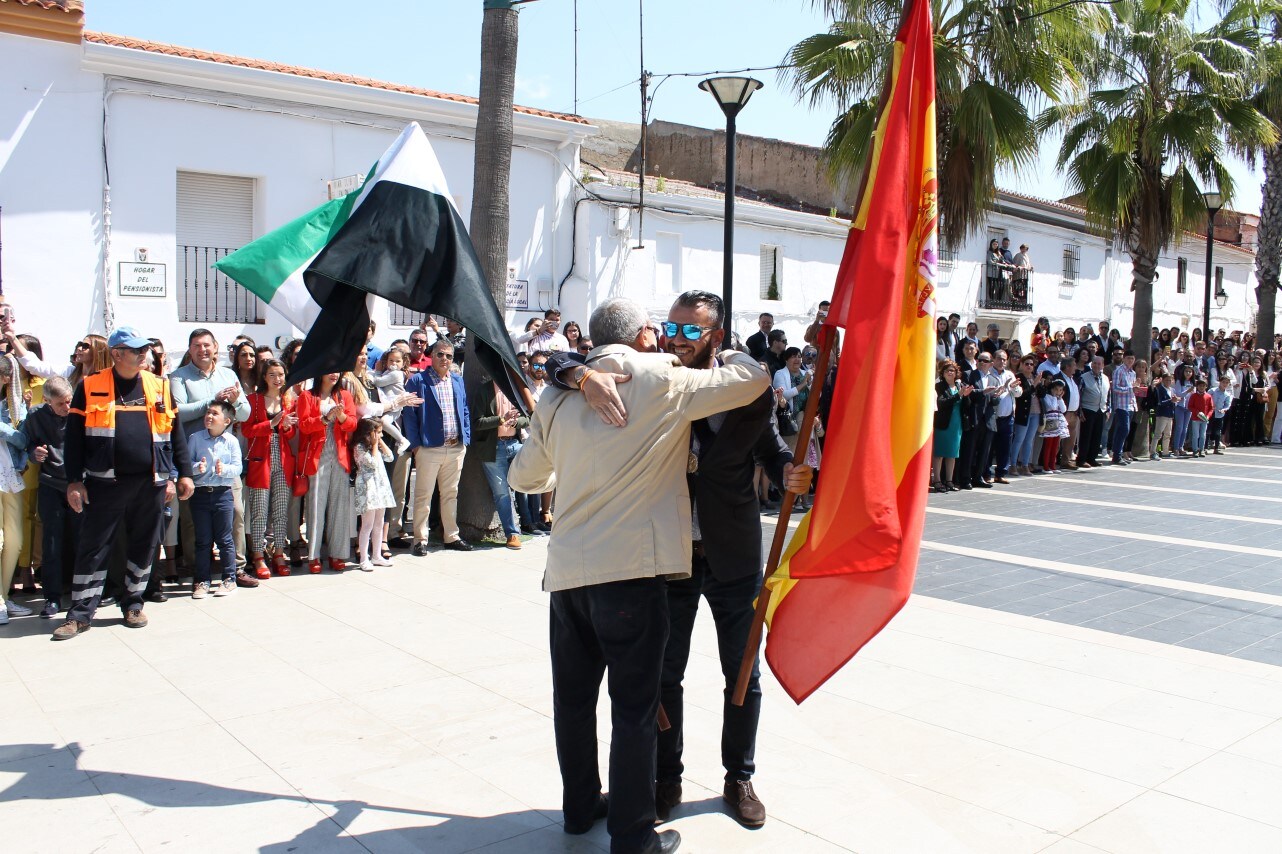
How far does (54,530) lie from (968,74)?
522 inches

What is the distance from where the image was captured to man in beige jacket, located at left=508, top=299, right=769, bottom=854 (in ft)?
11.5

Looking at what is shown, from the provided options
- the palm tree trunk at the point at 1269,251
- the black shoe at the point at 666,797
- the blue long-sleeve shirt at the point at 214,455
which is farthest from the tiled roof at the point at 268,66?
the palm tree trunk at the point at 1269,251

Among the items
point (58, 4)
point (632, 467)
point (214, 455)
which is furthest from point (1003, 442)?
point (58, 4)

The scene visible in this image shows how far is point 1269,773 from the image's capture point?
446 cm

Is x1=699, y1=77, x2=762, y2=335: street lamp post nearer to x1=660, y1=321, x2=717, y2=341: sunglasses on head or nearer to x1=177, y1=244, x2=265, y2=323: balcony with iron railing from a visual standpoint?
x1=660, y1=321, x2=717, y2=341: sunglasses on head

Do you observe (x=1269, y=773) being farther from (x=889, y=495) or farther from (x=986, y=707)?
(x=889, y=495)

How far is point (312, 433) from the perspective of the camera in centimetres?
844

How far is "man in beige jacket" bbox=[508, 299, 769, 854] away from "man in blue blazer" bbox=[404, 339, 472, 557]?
18.8 ft

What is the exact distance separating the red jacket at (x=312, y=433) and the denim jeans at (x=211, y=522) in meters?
0.81

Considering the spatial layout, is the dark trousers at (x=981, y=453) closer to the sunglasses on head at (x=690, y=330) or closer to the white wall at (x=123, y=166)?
the white wall at (x=123, y=166)

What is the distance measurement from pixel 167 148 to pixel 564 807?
44.2 feet

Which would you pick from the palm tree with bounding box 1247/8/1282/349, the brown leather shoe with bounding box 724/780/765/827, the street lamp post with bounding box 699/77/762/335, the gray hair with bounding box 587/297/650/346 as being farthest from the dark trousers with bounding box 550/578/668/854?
the palm tree with bounding box 1247/8/1282/349

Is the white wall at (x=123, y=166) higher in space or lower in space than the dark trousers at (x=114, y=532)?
higher

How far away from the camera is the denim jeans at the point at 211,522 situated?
7609mm
